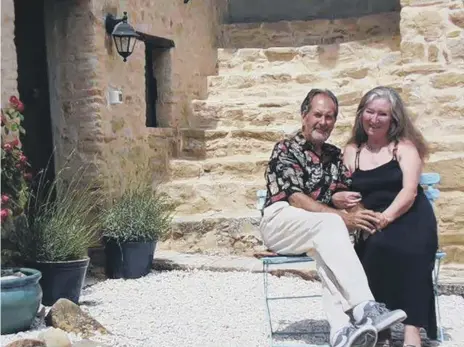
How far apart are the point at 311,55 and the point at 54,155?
10.4 ft

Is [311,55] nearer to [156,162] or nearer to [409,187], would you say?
[156,162]

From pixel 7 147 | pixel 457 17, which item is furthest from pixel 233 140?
pixel 7 147

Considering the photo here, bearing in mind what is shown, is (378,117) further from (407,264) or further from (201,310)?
(201,310)

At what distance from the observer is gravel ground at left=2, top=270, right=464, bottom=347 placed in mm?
3873

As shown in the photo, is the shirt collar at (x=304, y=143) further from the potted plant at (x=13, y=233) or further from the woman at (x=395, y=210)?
the potted plant at (x=13, y=233)

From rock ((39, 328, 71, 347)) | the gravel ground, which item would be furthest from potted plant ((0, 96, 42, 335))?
rock ((39, 328, 71, 347))

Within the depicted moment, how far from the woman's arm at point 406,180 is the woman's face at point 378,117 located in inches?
4.6

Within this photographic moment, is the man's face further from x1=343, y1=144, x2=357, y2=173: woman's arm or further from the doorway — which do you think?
the doorway

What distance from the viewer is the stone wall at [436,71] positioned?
18.5 feet

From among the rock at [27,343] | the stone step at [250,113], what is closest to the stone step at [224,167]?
the stone step at [250,113]

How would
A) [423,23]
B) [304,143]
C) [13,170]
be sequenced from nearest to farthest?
[304,143]
[13,170]
[423,23]

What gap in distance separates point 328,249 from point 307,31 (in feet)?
17.3

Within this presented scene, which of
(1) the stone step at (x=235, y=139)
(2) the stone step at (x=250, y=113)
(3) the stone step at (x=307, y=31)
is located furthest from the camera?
(3) the stone step at (x=307, y=31)

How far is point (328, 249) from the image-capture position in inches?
134
